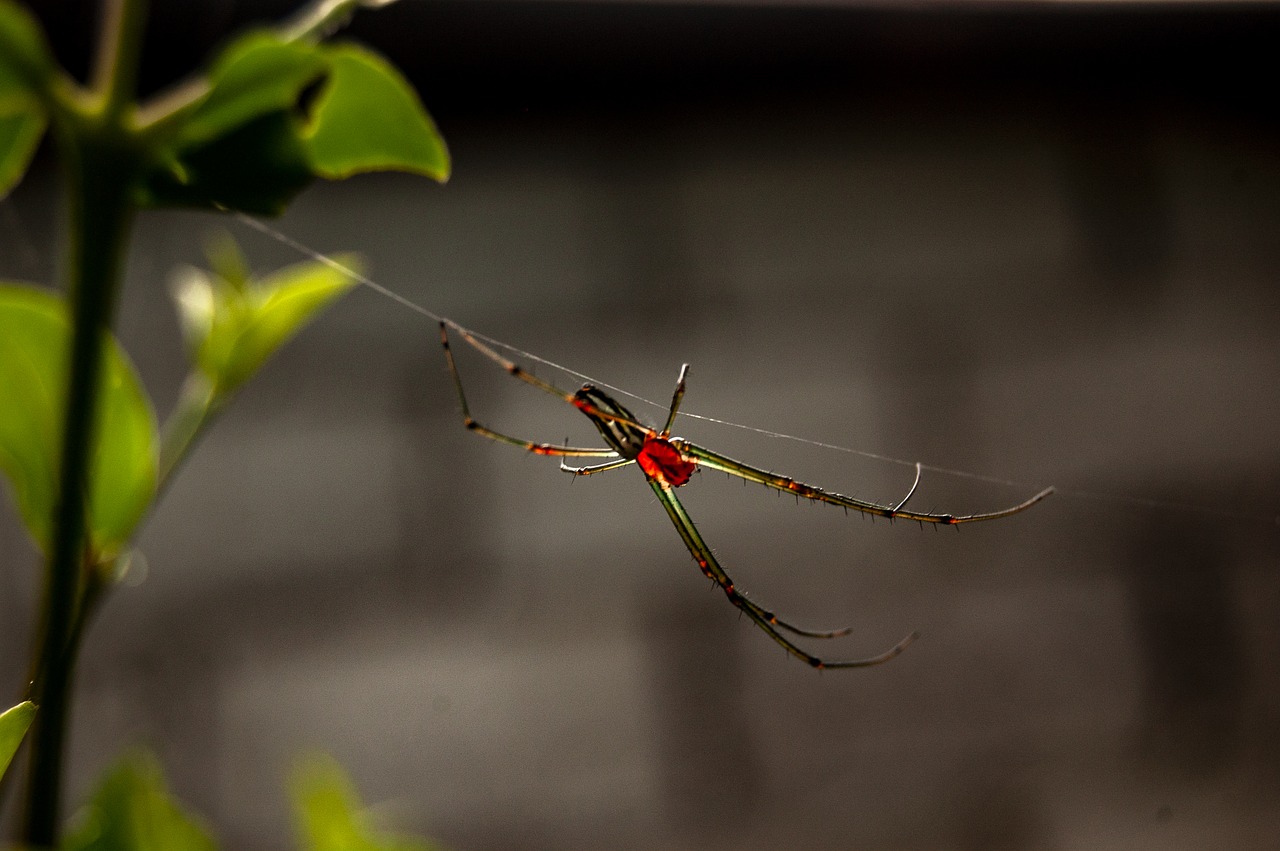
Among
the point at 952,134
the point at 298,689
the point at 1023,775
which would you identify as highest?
the point at 952,134

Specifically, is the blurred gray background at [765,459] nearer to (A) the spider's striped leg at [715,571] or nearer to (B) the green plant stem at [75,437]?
(A) the spider's striped leg at [715,571]

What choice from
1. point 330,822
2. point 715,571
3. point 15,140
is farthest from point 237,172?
point 715,571

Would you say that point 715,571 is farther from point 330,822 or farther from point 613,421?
point 330,822

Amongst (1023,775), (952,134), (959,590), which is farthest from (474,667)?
(952,134)

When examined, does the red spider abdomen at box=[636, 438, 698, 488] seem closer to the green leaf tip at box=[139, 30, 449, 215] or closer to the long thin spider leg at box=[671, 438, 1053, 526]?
the long thin spider leg at box=[671, 438, 1053, 526]

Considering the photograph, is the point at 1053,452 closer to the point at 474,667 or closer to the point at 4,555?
the point at 474,667

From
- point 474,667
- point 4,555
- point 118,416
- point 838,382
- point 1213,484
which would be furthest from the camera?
point 1213,484

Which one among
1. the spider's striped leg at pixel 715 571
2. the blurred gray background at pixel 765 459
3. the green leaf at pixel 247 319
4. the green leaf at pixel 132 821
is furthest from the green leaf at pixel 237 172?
the blurred gray background at pixel 765 459
